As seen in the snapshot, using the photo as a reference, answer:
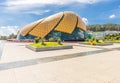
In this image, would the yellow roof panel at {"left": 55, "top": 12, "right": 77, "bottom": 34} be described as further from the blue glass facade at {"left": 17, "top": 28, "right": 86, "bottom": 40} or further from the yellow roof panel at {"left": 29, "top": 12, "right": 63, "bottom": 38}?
the blue glass facade at {"left": 17, "top": 28, "right": 86, "bottom": 40}

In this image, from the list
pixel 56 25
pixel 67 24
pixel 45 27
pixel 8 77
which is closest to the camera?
pixel 8 77

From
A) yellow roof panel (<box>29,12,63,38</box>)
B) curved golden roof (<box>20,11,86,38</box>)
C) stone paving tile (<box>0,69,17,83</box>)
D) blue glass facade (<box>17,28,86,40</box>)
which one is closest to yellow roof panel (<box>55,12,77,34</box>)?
curved golden roof (<box>20,11,86,38</box>)

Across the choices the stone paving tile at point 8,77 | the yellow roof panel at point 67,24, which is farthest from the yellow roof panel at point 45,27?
the stone paving tile at point 8,77

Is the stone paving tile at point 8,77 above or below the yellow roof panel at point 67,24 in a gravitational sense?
below

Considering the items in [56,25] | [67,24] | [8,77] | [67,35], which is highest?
[67,24]

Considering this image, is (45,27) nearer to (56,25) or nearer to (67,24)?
(56,25)

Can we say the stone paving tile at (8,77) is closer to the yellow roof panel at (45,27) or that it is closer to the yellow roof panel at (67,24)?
A: the yellow roof panel at (67,24)

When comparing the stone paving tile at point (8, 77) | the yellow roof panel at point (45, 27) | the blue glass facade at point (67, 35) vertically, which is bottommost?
the stone paving tile at point (8, 77)

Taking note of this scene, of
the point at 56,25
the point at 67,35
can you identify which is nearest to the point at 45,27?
the point at 56,25

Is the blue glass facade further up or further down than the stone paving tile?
further up

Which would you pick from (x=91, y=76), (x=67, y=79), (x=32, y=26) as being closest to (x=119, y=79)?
(x=91, y=76)

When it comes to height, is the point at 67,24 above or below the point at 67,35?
above

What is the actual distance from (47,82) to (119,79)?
9.07 feet

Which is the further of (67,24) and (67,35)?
(67,35)
